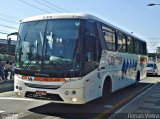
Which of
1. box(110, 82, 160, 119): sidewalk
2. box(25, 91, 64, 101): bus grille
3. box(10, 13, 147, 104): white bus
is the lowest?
box(110, 82, 160, 119): sidewalk

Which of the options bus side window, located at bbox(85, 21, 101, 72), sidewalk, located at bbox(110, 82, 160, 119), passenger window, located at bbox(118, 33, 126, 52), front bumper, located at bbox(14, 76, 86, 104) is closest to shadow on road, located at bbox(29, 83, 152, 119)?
front bumper, located at bbox(14, 76, 86, 104)

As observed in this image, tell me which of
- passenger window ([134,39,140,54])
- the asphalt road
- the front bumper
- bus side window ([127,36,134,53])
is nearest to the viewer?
the front bumper

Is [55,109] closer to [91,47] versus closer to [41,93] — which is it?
[41,93]

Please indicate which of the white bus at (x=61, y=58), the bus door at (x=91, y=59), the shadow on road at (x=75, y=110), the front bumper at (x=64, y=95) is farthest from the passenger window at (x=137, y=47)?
the front bumper at (x=64, y=95)

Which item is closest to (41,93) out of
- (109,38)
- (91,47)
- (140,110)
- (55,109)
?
(55,109)

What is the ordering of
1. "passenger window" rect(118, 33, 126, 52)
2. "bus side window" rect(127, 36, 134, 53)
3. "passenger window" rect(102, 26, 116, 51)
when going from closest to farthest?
"passenger window" rect(102, 26, 116, 51) < "passenger window" rect(118, 33, 126, 52) < "bus side window" rect(127, 36, 134, 53)

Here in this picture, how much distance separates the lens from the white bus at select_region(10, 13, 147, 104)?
29.7 ft

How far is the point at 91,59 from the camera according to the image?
384 inches

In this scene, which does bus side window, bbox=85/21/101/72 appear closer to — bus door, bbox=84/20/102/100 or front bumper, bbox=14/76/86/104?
bus door, bbox=84/20/102/100

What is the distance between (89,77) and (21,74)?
221 cm

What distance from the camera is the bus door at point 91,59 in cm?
941

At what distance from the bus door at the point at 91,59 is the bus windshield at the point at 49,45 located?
40 centimetres

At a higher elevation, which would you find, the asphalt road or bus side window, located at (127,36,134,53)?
bus side window, located at (127,36,134,53)

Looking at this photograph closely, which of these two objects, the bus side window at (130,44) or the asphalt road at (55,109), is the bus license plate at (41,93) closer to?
the asphalt road at (55,109)
